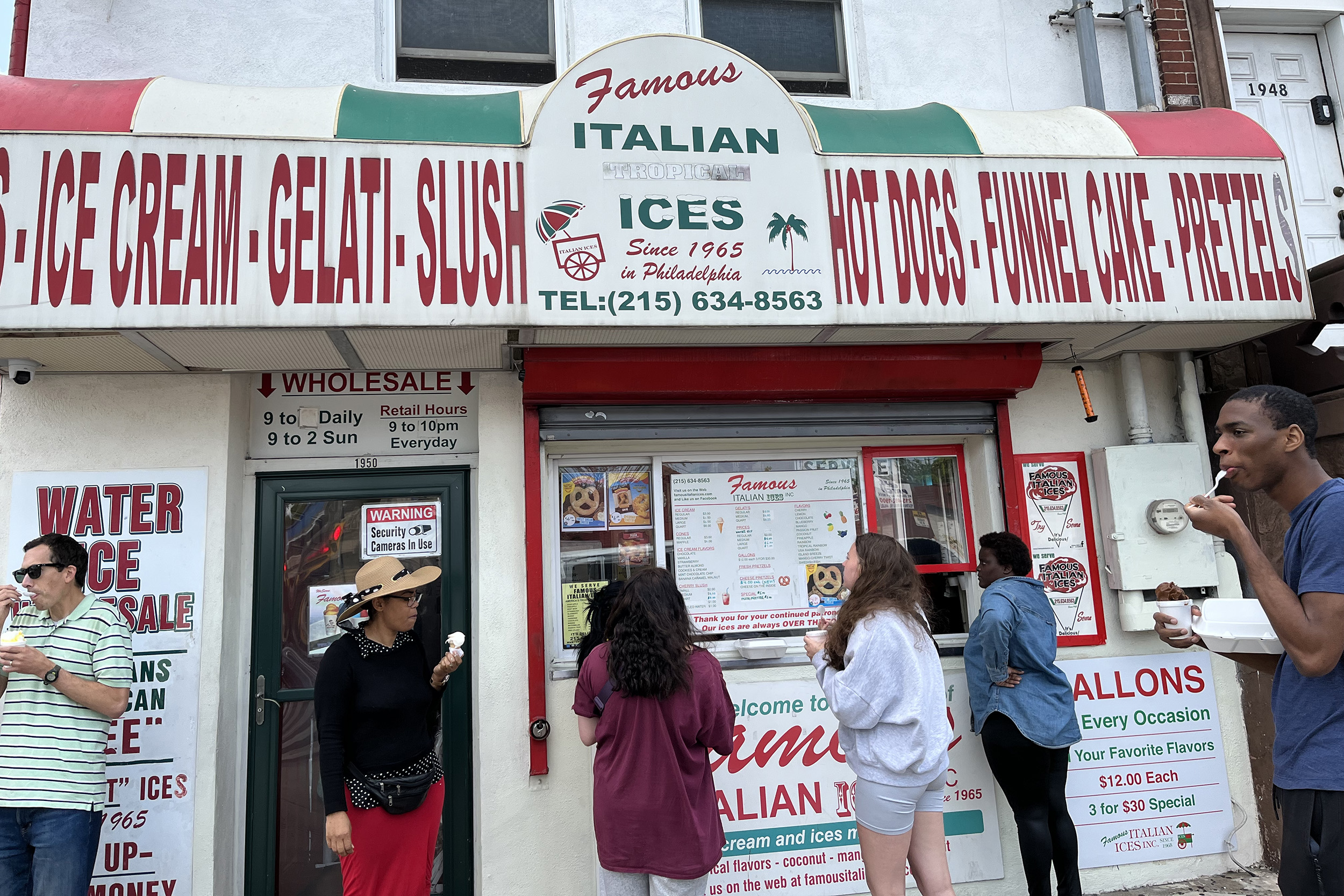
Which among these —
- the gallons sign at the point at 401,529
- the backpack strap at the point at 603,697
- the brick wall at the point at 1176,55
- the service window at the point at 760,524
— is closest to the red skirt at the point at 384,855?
the backpack strap at the point at 603,697

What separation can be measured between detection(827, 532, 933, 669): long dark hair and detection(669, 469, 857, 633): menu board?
4.42 ft

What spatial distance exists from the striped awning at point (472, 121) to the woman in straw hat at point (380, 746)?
2.14 meters

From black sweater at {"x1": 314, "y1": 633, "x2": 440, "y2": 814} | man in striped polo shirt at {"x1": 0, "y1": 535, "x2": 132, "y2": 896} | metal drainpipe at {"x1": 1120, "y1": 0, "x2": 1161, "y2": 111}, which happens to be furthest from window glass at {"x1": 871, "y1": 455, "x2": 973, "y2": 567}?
man in striped polo shirt at {"x1": 0, "y1": 535, "x2": 132, "y2": 896}

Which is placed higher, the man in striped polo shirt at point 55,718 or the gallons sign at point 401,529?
the gallons sign at point 401,529

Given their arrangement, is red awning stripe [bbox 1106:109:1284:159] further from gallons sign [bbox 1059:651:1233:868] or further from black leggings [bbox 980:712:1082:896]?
black leggings [bbox 980:712:1082:896]

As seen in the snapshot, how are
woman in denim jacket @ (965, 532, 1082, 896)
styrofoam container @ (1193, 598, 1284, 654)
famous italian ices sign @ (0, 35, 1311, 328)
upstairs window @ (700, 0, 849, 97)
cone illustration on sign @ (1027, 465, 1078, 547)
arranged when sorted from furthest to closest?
upstairs window @ (700, 0, 849, 97), cone illustration on sign @ (1027, 465, 1078, 547), woman in denim jacket @ (965, 532, 1082, 896), famous italian ices sign @ (0, 35, 1311, 328), styrofoam container @ (1193, 598, 1284, 654)

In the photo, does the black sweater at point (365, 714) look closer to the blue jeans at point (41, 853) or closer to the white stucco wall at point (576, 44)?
the blue jeans at point (41, 853)

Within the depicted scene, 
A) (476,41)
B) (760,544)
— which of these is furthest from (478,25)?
(760,544)

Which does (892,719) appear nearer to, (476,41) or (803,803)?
(803,803)

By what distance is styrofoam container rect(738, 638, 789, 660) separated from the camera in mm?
4688

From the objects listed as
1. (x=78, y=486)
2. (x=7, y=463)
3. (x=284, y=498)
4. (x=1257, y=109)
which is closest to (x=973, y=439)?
(x=1257, y=109)

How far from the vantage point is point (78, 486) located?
14.0ft

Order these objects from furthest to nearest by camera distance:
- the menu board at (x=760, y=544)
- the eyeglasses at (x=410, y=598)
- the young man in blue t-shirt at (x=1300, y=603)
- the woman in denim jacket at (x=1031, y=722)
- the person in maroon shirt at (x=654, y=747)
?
the menu board at (x=760, y=544)
the woman in denim jacket at (x=1031, y=722)
the eyeglasses at (x=410, y=598)
the person in maroon shirt at (x=654, y=747)
the young man in blue t-shirt at (x=1300, y=603)

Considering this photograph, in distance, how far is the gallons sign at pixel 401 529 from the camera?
186 inches
